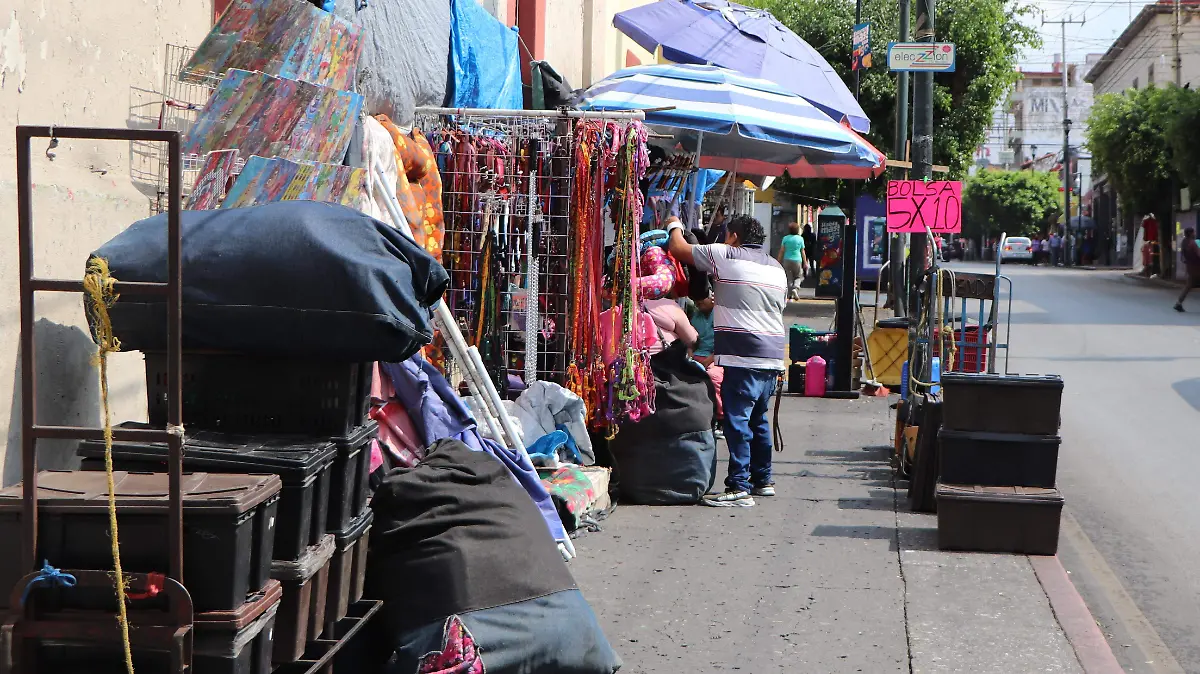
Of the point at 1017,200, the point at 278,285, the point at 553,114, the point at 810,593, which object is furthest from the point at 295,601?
the point at 1017,200

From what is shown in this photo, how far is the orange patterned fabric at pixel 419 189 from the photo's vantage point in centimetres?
671

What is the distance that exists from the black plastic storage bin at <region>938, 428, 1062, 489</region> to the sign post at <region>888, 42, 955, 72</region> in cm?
517

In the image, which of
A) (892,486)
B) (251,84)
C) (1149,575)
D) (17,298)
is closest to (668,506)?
(892,486)

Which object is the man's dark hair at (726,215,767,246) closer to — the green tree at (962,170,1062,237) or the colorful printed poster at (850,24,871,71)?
the colorful printed poster at (850,24,871,71)

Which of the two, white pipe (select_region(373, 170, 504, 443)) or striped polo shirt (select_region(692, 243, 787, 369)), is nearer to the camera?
white pipe (select_region(373, 170, 504, 443))

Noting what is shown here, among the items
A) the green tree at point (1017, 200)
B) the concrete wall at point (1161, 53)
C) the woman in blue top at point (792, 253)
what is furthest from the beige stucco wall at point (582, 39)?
the green tree at point (1017, 200)

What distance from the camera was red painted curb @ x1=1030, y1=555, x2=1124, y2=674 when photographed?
5352 mm

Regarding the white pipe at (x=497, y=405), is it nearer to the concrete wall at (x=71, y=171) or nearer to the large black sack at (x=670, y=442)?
the large black sack at (x=670, y=442)

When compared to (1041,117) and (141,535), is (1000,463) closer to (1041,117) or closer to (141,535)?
(141,535)

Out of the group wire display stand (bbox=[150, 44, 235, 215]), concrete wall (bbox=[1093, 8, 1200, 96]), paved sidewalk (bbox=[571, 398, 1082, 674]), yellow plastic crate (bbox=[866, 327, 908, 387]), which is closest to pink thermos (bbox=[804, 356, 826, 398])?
yellow plastic crate (bbox=[866, 327, 908, 387])

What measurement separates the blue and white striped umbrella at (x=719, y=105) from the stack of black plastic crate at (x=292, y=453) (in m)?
4.99

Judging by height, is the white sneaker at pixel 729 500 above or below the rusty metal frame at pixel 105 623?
below

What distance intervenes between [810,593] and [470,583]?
240 centimetres

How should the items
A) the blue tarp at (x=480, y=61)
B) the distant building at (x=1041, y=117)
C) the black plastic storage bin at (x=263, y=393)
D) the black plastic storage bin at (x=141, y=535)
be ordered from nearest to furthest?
the black plastic storage bin at (x=141, y=535) < the black plastic storage bin at (x=263, y=393) < the blue tarp at (x=480, y=61) < the distant building at (x=1041, y=117)
